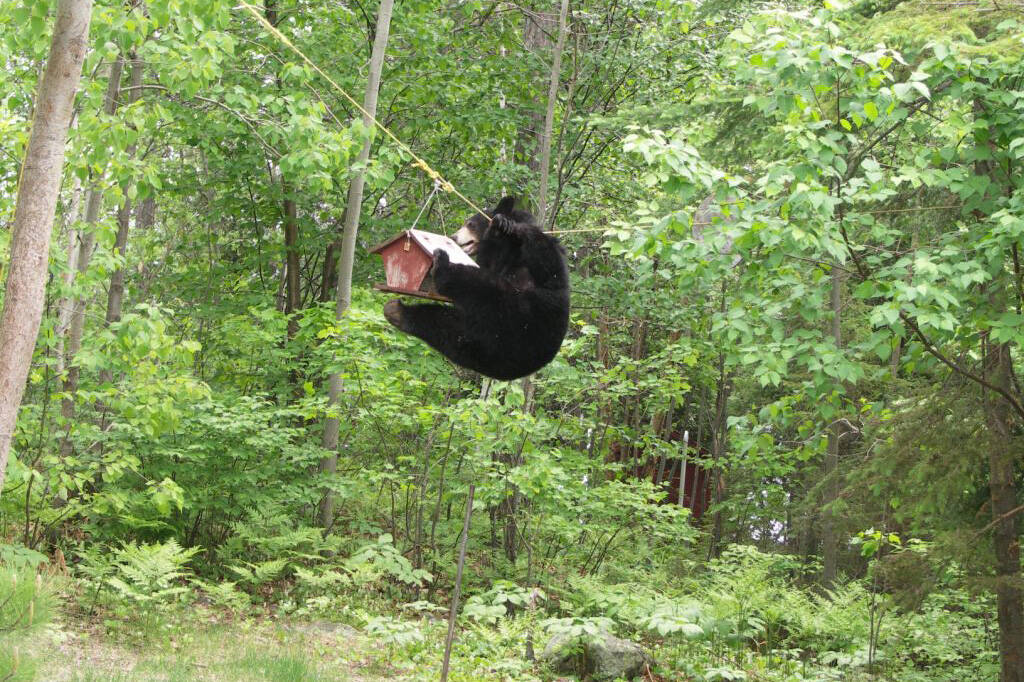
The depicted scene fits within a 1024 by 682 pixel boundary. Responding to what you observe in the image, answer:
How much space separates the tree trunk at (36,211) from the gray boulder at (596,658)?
18.7ft

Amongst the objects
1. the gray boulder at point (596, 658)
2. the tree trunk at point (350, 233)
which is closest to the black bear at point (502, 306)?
the gray boulder at point (596, 658)

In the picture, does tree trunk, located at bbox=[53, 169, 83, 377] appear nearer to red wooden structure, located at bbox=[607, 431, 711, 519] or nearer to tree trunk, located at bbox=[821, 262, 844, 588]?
tree trunk, located at bbox=[821, 262, 844, 588]

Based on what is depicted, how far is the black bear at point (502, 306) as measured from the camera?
3.85 m

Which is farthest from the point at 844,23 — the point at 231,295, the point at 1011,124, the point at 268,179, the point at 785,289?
the point at 231,295

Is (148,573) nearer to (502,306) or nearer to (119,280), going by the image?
(119,280)

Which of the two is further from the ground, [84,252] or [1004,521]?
[84,252]

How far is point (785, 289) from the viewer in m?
7.11

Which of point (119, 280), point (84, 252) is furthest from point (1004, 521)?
point (84, 252)

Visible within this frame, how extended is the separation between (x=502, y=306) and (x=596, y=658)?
5.47m

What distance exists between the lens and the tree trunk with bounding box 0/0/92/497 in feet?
12.3

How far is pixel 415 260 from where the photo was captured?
4.05 metres

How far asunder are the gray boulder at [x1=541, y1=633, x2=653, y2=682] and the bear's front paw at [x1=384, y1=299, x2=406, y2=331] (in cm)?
510

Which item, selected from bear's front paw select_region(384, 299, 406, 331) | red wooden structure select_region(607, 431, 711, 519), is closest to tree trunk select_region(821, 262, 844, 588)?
red wooden structure select_region(607, 431, 711, 519)

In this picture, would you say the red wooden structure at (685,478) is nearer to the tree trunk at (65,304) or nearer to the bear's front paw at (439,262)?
the tree trunk at (65,304)
